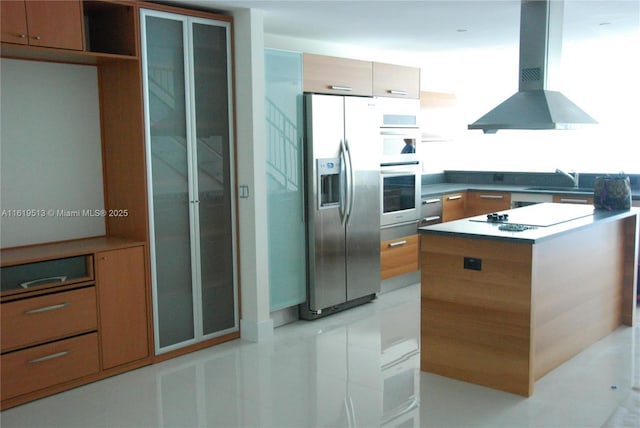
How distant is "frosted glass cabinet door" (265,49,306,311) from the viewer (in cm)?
454

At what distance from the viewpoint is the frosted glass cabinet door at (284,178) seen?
4535 mm

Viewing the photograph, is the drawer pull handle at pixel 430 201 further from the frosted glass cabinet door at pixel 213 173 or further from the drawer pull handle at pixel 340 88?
the frosted glass cabinet door at pixel 213 173

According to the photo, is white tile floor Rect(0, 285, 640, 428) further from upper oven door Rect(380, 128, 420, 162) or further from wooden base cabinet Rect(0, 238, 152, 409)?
upper oven door Rect(380, 128, 420, 162)

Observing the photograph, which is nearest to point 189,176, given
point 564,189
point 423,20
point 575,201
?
point 423,20

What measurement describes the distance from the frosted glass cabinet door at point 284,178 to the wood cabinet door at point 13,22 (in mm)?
1678

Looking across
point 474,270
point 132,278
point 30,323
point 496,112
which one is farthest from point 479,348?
point 30,323

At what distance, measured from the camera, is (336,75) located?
198 inches

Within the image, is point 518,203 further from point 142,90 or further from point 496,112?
point 142,90

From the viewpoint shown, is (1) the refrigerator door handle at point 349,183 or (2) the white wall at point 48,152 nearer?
(2) the white wall at point 48,152

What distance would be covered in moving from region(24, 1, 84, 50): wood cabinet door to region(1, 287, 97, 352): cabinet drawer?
1.43 m

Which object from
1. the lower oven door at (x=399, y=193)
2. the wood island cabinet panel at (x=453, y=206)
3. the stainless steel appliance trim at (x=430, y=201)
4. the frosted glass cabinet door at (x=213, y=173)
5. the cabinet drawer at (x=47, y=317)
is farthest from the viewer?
the wood island cabinet panel at (x=453, y=206)

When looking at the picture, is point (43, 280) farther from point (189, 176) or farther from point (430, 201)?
point (430, 201)

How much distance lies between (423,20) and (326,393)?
2.80 meters

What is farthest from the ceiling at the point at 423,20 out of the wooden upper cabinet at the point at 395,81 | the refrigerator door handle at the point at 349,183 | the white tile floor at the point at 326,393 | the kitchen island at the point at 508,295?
the white tile floor at the point at 326,393
